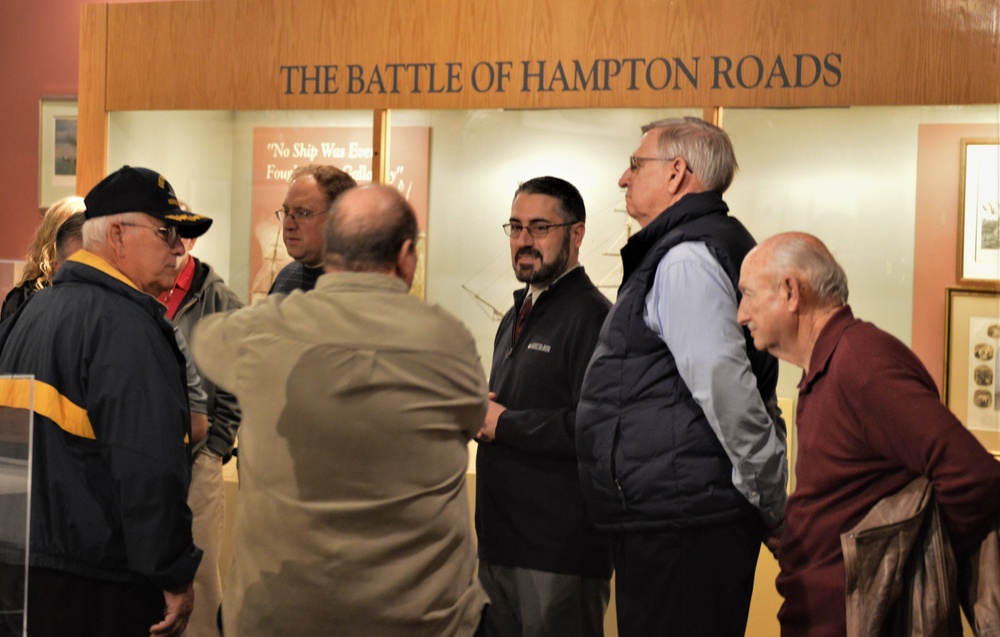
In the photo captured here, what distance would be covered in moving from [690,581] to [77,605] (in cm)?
143

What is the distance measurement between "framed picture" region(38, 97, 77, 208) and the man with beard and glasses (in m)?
4.33

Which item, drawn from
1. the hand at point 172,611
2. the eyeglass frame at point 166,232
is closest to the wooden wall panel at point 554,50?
the eyeglass frame at point 166,232

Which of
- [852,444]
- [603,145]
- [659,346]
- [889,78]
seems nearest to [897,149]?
[889,78]

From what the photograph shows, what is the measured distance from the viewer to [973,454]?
219 centimetres

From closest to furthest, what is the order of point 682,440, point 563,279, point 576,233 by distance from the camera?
point 682,440 → point 563,279 → point 576,233

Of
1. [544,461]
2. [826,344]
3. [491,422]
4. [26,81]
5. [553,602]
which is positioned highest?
[26,81]

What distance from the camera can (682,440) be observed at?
8.95ft

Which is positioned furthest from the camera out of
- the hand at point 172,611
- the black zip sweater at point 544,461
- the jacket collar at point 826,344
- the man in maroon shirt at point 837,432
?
the black zip sweater at point 544,461

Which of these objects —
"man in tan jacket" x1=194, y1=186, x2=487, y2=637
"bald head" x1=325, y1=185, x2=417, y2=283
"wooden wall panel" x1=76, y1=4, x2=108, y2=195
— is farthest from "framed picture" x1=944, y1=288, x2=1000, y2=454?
"wooden wall panel" x1=76, y1=4, x2=108, y2=195

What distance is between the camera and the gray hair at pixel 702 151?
3.00 meters

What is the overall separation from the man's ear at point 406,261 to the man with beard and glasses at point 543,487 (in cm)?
114

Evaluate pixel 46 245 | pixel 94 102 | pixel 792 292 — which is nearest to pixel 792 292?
pixel 792 292

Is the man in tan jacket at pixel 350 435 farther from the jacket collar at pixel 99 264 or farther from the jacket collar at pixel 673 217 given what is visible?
the jacket collar at pixel 673 217

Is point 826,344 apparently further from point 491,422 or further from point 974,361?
point 974,361
